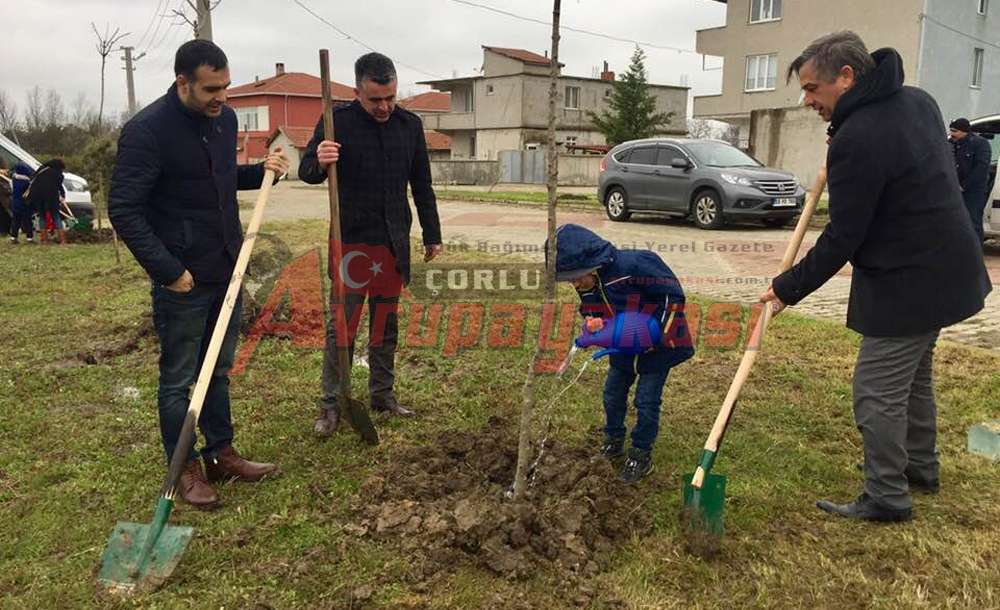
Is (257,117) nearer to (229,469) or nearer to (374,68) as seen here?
(374,68)

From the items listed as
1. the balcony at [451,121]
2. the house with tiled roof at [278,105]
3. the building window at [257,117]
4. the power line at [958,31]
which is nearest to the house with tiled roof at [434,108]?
the balcony at [451,121]

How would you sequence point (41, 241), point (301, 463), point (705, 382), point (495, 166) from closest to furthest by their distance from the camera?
point (301, 463)
point (705, 382)
point (41, 241)
point (495, 166)

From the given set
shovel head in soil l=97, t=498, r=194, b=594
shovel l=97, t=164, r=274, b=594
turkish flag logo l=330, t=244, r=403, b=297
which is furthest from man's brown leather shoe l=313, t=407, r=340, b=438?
shovel head in soil l=97, t=498, r=194, b=594

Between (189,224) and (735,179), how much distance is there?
38.7ft

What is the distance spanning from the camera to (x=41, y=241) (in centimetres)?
1398

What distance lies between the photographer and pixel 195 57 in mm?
3094

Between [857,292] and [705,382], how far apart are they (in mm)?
2124

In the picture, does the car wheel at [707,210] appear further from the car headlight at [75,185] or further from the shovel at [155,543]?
the car headlight at [75,185]

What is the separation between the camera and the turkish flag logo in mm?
A: 4164

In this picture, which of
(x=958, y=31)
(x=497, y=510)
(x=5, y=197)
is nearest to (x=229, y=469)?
(x=497, y=510)

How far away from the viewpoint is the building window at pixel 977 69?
28.9m

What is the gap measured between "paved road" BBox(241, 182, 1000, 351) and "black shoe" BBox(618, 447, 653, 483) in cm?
387

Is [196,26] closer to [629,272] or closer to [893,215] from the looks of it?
[629,272]

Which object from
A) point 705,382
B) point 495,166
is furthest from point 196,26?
point 495,166
